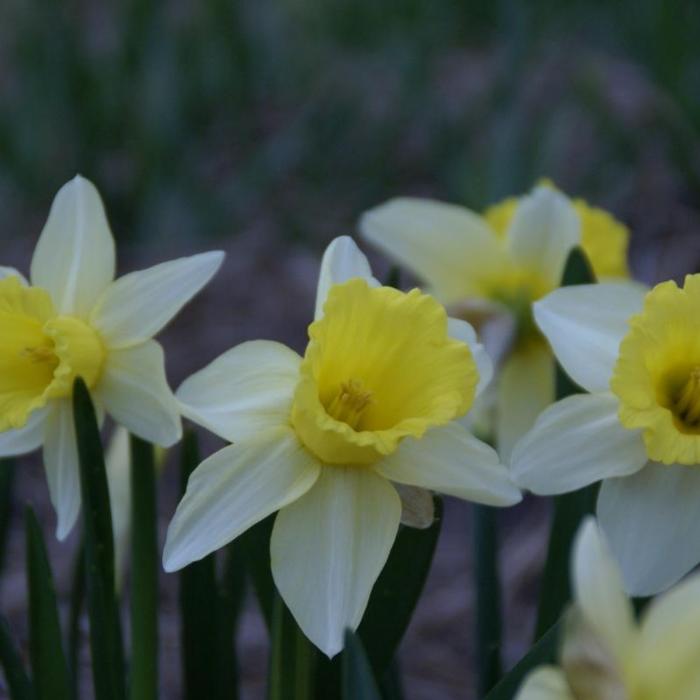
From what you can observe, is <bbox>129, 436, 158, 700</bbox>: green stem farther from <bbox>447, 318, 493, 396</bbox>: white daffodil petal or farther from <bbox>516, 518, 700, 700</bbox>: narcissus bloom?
<bbox>516, 518, 700, 700</bbox>: narcissus bloom

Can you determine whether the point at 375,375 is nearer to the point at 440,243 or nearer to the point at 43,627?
the point at 43,627

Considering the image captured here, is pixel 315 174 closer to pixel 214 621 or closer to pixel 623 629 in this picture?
pixel 214 621

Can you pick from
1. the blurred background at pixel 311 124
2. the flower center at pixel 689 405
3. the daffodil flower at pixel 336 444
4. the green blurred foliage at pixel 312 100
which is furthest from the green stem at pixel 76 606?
the green blurred foliage at pixel 312 100

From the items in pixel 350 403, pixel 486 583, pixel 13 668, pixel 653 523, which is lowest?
pixel 486 583

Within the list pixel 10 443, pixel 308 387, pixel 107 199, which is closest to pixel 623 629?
pixel 308 387

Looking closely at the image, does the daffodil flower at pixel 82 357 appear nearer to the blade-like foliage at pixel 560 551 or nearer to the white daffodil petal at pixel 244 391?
the white daffodil petal at pixel 244 391

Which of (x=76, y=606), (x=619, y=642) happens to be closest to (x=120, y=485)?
(x=76, y=606)
